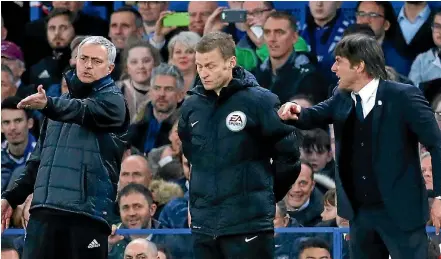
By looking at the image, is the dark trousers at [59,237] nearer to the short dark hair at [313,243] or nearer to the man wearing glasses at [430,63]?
the short dark hair at [313,243]

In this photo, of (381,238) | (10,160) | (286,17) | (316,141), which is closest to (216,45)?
(381,238)

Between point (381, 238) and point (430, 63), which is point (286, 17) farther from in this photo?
point (381, 238)

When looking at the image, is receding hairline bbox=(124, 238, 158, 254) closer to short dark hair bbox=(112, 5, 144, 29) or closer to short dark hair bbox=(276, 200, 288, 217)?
short dark hair bbox=(276, 200, 288, 217)

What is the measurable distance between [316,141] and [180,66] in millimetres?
1710

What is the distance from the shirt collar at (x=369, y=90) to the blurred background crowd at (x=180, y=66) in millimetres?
2679

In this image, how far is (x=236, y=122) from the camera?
20.1 feet

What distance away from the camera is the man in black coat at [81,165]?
6492 millimetres

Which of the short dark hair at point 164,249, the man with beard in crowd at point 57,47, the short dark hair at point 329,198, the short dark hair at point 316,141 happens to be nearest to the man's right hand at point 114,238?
the short dark hair at point 164,249

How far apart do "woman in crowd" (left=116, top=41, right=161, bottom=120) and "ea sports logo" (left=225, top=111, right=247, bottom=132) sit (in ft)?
16.2

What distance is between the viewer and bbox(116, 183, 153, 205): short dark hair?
9.27 metres

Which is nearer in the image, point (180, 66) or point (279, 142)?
point (279, 142)

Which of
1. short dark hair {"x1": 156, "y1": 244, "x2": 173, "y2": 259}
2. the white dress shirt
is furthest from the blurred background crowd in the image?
the white dress shirt

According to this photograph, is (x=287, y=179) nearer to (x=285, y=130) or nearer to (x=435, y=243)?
(x=285, y=130)

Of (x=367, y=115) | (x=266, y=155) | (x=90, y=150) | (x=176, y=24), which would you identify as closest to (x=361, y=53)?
(x=367, y=115)
